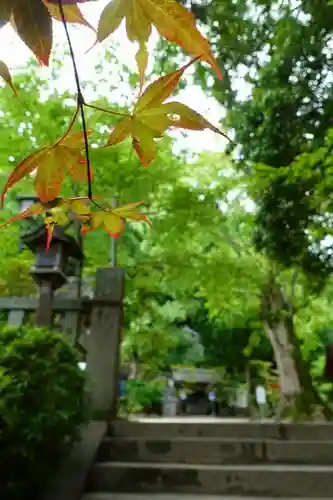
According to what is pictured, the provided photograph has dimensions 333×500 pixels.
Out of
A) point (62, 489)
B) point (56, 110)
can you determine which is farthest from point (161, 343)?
point (62, 489)

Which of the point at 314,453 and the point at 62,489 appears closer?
the point at 62,489

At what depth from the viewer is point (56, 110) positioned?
634 centimetres

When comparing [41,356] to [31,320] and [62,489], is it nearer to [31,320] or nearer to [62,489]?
[62,489]

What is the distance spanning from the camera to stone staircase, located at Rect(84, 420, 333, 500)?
3765 mm

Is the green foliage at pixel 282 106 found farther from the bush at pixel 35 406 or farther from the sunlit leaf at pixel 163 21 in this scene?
the sunlit leaf at pixel 163 21

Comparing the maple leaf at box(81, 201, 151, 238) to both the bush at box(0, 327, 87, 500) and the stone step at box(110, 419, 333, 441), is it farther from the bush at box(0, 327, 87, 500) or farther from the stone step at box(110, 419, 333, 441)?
the stone step at box(110, 419, 333, 441)

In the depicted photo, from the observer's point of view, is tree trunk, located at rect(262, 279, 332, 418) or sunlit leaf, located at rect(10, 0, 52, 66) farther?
tree trunk, located at rect(262, 279, 332, 418)

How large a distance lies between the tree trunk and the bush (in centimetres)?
431

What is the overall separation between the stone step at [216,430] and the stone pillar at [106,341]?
9.6 inches

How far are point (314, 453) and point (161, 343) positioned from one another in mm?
6240

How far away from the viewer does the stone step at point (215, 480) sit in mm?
3756

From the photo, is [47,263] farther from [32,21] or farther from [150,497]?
[32,21]

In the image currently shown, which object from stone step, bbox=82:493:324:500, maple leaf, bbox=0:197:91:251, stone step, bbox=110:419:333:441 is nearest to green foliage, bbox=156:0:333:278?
stone step, bbox=110:419:333:441

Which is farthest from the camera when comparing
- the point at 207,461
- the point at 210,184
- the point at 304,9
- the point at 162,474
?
the point at 210,184
